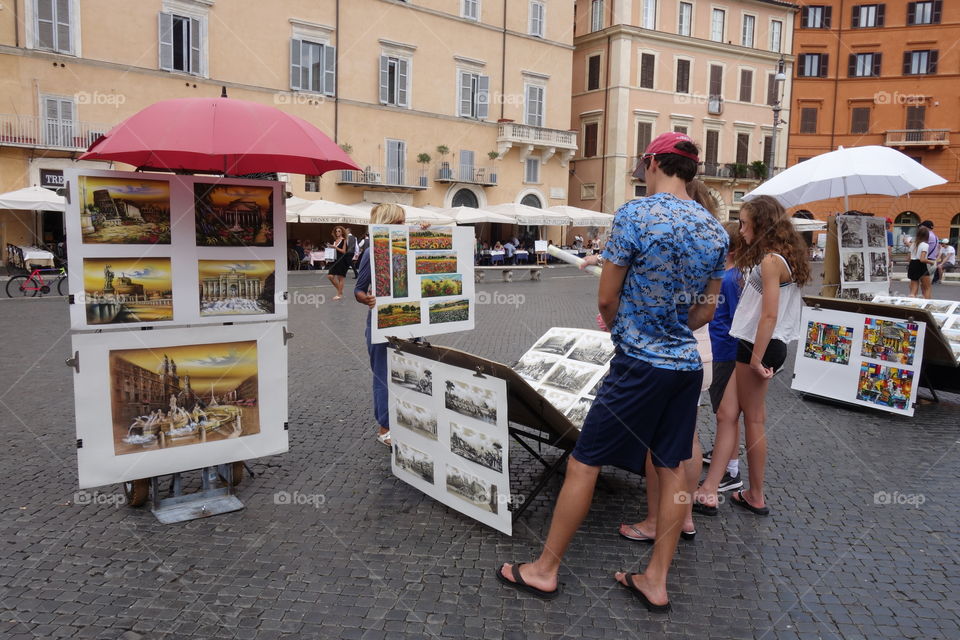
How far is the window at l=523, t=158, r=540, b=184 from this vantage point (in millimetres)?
34344

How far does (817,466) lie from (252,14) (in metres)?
26.2

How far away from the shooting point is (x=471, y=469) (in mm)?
3770

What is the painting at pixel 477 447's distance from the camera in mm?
3574

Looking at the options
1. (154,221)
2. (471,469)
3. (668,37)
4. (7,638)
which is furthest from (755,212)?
(668,37)

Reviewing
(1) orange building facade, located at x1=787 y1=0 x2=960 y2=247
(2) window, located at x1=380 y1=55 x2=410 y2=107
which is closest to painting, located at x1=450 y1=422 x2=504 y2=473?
(2) window, located at x1=380 y1=55 x2=410 y2=107

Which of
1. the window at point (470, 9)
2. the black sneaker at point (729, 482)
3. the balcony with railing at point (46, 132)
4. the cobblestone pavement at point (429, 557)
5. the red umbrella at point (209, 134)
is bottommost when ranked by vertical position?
the cobblestone pavement at point (429, 557)

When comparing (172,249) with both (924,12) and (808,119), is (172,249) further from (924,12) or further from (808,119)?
(924,12)

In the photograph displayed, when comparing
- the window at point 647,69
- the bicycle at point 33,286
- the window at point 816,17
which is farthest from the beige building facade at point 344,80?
the window at point 816,17

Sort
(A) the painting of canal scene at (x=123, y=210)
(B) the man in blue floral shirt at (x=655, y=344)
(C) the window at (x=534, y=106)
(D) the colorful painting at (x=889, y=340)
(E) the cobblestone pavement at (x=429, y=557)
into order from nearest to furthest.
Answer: (B) the man in blue floral shirt at (x=655, y=344), (E) the cobblestone pavement at (x=429, y=557), (A) the painting of canal scene at (x=123, y=210), (D) the colorful painting at (x=889, y=340), (C) the window at (x=534, y=106)

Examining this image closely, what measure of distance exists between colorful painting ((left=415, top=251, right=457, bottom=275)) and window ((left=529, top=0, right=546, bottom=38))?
3174 cm

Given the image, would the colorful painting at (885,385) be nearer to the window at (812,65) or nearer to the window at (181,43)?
the window at (181,43)

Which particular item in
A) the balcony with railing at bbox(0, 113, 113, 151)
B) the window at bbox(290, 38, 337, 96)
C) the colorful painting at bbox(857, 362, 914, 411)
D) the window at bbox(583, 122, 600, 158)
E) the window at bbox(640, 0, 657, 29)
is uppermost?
the window at bbox(640, 0, 657, 29)

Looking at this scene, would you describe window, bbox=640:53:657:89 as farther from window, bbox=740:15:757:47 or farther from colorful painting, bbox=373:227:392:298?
colorful painting, bbox=373:227:392:298

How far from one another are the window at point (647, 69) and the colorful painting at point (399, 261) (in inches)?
1434
